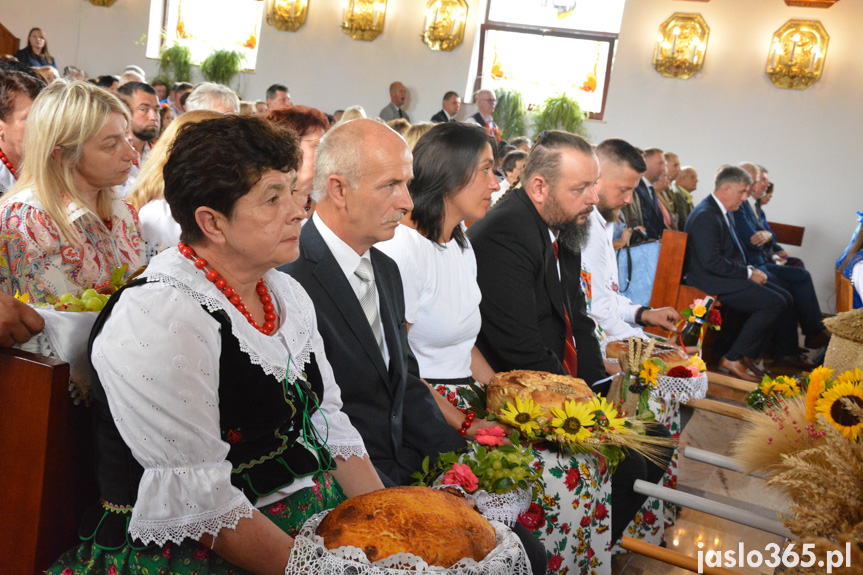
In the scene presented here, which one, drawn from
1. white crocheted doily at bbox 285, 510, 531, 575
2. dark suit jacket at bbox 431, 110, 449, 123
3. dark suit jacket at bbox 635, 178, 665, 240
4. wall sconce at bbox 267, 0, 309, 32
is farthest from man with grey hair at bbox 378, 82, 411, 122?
white crocheted doily at bbox 285, 510, 531, 575

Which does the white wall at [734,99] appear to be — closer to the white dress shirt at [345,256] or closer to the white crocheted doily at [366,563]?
the white dress shirt at [345,256]

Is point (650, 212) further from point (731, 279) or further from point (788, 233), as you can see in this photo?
point (788, 233)

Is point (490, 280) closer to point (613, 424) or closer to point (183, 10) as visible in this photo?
point (613, 424)

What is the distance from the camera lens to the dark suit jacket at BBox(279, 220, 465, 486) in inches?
82.4

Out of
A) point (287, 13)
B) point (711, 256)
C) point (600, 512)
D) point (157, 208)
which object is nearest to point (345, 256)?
point (600, 512)

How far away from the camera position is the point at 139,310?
1.43m

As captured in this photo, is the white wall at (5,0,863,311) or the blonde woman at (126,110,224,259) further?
the white wall at (5,0,863,311)

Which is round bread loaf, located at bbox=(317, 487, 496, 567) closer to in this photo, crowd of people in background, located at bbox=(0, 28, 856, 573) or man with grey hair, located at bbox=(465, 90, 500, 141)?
crowd of people in background, located at bbox=(0, 28, 856, 573)

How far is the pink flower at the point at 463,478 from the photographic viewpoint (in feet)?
6.38

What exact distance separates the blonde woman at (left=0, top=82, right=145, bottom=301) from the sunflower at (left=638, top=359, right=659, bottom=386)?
2.00 m

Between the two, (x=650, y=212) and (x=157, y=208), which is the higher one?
(x=650, y=212)

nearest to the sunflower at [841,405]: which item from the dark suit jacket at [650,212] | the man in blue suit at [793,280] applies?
the dark suit jacket at [650,212]

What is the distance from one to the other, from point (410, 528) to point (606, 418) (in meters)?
1.14

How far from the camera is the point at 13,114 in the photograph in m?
3.32
